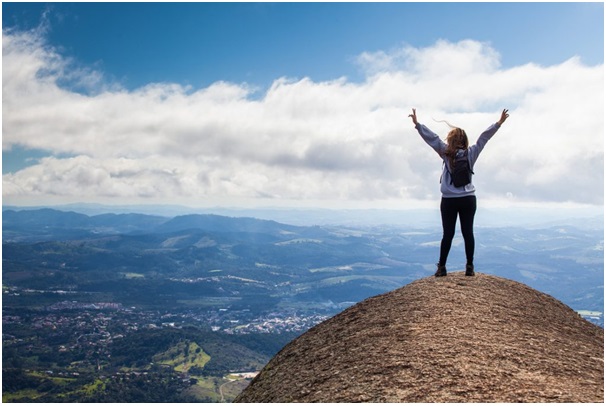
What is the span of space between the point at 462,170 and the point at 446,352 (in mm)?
4903

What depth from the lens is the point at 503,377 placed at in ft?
28.4

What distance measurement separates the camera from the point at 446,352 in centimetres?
975

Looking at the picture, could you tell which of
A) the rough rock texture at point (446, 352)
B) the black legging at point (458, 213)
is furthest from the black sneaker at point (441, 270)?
the black legging at point (458, 213)

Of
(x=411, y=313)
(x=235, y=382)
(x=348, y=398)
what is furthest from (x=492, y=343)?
(x=235, y=382)

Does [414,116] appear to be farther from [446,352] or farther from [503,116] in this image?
[446,352]

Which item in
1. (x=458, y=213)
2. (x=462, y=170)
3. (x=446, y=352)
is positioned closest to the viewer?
(x=446, y=352)

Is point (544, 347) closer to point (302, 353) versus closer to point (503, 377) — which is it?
point (503, 377)

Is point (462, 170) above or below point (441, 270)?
above

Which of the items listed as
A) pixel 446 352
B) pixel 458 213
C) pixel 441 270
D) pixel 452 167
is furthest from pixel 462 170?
pixel 446 352

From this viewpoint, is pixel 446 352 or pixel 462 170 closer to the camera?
pixel 446 352

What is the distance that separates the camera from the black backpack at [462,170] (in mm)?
12898

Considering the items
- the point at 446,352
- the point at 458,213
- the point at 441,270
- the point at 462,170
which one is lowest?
the point at 446,352

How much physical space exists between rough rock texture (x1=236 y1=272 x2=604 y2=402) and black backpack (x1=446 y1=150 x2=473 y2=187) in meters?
2.99

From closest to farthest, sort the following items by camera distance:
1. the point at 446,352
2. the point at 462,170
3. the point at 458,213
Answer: the point at 446,352 → the point at 462,170 → the point at 458,213
